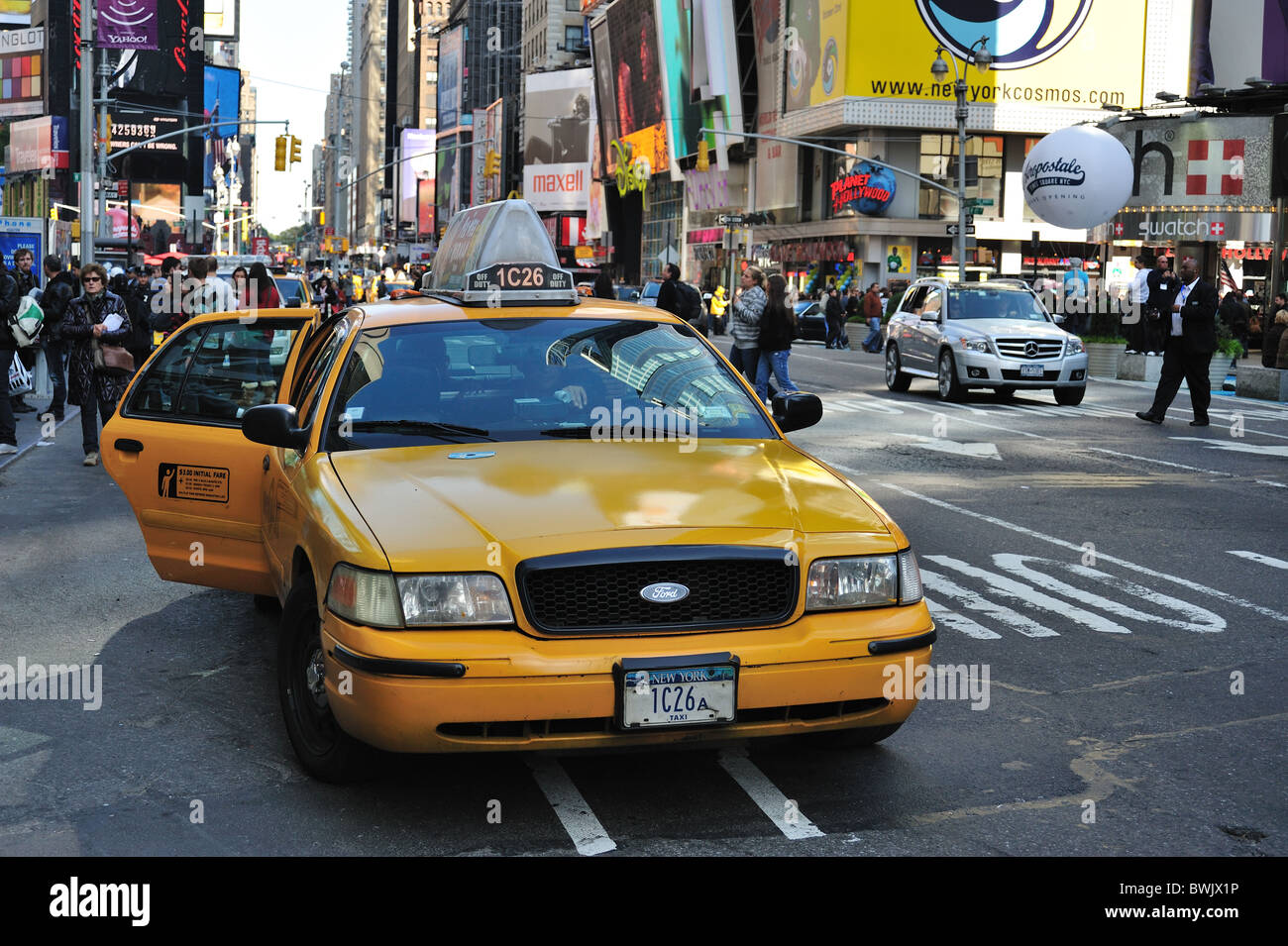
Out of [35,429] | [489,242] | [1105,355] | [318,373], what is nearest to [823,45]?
[1105,355]

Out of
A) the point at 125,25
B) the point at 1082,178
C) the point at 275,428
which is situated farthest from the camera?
the point at 125,25

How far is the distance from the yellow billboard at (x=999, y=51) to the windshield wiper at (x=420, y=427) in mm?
61667

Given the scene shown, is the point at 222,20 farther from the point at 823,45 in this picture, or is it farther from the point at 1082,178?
the point at 1082,178

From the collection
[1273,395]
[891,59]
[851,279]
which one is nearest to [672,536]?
[1273,395]

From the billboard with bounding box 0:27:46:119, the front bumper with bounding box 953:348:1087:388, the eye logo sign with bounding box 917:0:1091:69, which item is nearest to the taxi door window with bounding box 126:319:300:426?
the front bumper with bounding box 953:348:1087:388

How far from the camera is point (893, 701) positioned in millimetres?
5238

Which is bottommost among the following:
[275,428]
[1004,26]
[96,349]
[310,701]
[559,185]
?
[310,701]

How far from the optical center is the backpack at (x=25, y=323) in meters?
15.3

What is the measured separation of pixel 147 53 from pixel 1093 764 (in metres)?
102

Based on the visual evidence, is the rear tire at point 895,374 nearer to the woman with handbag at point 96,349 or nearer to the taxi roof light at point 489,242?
the taxi roof light at point 489,242

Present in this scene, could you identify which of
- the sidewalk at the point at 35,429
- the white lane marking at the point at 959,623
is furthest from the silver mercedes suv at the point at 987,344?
the white lane marking at the point at 959,623

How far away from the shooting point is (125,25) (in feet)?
162

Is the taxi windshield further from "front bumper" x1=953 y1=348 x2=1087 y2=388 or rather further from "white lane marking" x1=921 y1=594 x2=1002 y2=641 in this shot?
"front bumper" x1=953 y1=348 x2=1087 y2=388

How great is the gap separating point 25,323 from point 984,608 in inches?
422
